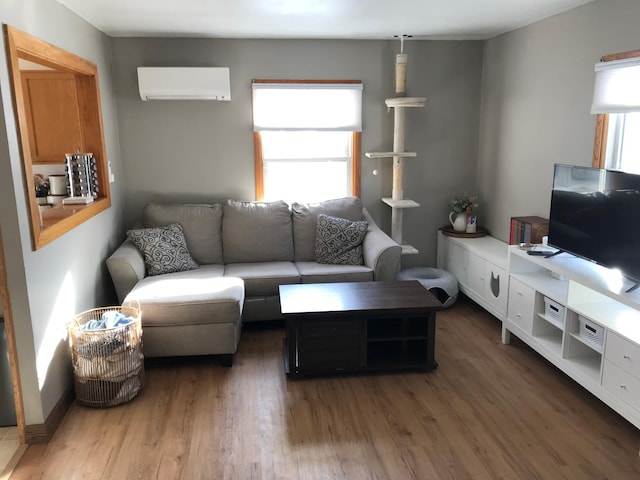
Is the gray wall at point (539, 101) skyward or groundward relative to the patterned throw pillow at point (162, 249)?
skyward

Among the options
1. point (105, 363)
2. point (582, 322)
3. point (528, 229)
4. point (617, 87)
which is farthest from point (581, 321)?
point (105, 363)

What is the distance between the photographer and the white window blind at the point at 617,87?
2.94 meters

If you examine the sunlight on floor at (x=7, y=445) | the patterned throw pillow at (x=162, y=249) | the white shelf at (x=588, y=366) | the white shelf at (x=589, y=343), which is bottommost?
the sunlight on floor at (x=7, y=445)

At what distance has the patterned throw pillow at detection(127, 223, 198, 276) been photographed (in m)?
4.01

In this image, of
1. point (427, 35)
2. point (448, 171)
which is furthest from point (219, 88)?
point (448, 171)

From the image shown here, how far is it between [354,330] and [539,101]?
7.37ft

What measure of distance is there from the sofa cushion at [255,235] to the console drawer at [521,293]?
180 cm

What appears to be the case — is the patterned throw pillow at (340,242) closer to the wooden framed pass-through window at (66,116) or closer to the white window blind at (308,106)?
the white window blind at (308,106)

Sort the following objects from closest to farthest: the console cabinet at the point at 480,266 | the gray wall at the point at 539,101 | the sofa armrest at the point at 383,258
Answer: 1. the gray wall at the point at 539,101
2. the console cabinet at the point at 480,266
3. the sofa armrest at the point at 383,258

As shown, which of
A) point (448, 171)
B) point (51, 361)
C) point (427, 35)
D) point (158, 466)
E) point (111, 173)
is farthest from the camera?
point (448, 171)

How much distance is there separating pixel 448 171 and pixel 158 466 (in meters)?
3.60

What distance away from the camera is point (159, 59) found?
4.46 metres

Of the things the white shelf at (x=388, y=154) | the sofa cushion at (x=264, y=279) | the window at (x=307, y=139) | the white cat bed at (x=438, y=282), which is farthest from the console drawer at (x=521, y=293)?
the window at (x=307, y=139)

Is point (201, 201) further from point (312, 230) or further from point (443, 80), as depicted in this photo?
point (443, 80)
